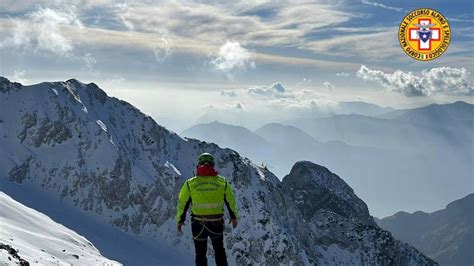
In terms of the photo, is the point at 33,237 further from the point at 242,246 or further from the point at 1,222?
the point at 242,246

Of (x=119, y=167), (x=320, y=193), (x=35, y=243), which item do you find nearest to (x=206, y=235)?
(x=35, y=243)

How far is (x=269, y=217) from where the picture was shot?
387ft

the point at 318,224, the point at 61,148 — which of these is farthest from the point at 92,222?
the point at 318,224

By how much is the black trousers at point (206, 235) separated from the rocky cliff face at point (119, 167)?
9615cm

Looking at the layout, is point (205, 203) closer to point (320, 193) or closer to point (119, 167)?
point (119, 167)

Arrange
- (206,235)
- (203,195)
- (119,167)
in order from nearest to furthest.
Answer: (203,195), (206,235), (119,167)

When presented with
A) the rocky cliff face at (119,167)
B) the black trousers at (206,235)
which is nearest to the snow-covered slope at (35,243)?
the black trousers at (206,235)

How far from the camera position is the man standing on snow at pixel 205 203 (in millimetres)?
14062

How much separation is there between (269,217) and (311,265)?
53.4 ft

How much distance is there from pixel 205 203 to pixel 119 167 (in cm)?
9959

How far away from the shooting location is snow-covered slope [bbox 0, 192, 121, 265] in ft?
86.1

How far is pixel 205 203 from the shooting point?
46.3ft

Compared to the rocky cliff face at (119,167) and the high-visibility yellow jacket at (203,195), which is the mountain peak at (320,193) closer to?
the rocky cliff face at (119,167)

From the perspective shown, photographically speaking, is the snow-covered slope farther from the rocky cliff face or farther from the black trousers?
the rocky cliff face
